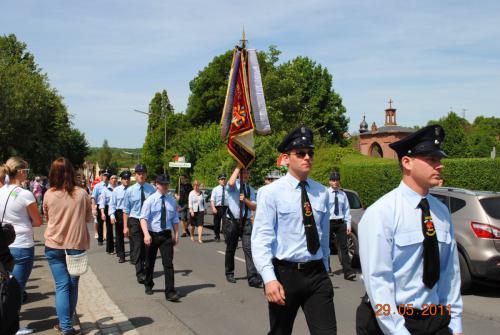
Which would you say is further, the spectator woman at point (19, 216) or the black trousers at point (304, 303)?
the spectator woman at point (19, 216)

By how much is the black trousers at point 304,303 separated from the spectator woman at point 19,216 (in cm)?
345

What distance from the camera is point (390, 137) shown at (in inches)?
2901

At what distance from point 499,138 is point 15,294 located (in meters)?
91.8

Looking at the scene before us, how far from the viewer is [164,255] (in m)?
7.60

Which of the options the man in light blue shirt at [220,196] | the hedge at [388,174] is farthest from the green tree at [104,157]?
the man in light blue shirt at [220,196]

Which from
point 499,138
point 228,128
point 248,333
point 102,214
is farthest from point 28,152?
point 499,138

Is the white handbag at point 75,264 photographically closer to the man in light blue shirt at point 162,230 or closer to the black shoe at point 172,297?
the man in light blue shirt at point 162,230

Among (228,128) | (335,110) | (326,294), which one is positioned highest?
(335,110)

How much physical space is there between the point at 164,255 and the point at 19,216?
90.6 inches

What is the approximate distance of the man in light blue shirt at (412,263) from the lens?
2654mm

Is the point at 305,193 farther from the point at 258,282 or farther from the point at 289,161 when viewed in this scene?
the point at 258,282

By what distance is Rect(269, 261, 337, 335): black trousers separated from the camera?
146 inches

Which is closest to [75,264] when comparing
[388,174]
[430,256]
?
[430,256]

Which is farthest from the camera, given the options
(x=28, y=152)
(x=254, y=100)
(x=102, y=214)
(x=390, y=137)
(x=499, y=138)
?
(x=499, y=138)
